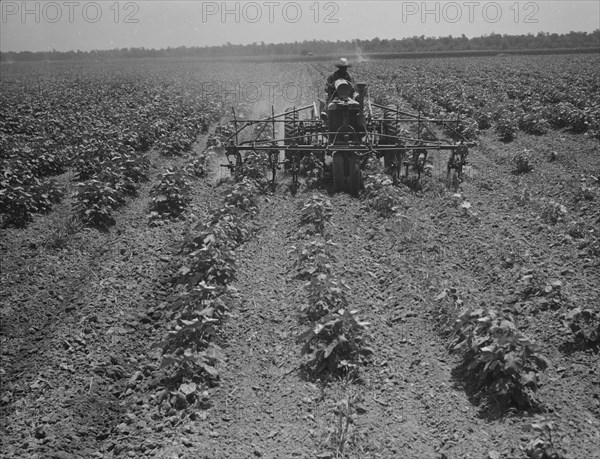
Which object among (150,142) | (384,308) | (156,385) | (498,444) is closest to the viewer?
(498,444)

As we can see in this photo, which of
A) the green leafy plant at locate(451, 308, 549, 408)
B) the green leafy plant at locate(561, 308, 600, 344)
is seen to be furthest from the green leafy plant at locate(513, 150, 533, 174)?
the green leafy plant at locate(451, 308, 549, 408)

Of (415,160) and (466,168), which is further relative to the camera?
(466,168)

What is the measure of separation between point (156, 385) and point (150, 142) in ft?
43.4

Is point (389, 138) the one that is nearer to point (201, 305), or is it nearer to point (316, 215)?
point (316, 215)

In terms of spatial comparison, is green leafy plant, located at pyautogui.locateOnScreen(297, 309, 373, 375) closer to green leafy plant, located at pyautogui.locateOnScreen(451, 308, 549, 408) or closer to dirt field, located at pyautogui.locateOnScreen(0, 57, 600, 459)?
dirt field, located at pyautogui.locateOnScreen(0, 57, 600, 459)

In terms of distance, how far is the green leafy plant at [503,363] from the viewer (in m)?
4.91

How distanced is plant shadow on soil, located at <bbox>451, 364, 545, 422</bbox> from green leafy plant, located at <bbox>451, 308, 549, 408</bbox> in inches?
0.6

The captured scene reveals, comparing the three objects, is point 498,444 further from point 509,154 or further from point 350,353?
point 509,154

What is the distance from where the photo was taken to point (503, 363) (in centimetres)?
498

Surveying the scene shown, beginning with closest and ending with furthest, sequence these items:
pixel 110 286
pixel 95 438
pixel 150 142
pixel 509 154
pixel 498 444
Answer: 1. pixel 498 444
2. pixel 95 438
3. pixel 110 286
4. pixel 509 154
5. pixel 150 142

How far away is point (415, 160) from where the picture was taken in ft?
42.0

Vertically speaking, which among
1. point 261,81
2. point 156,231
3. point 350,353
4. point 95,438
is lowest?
point 95,438

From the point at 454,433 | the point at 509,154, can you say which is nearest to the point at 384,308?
the point at 454,433

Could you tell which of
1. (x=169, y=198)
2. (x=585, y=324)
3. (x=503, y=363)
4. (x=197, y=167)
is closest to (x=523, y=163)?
(x=585, y=324)
